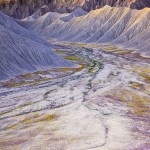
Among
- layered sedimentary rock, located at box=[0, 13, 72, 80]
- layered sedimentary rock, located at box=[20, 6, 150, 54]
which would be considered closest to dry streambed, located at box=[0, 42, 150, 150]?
layered sedimentary rock, located at box=[0, 13, 72, 80]

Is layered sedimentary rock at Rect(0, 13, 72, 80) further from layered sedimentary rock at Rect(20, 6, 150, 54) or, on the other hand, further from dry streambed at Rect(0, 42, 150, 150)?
layered sedimentary rock at Rect(20, 6, 150, 54)

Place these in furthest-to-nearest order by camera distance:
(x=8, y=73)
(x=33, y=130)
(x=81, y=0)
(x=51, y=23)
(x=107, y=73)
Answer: (x=81, y=0)
(x=51, y=23)
(x=107, y=73)
(x=8, y=73)
(x=33, y=130)

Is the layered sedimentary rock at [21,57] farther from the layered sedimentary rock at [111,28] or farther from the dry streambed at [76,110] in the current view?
the layered sedimentary rock at [111,28]

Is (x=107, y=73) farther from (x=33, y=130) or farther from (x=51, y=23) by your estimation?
(x=51, y=23)

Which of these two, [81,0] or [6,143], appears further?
[81,0]

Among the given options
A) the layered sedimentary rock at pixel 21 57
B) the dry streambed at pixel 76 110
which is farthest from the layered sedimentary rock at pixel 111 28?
the dry streambed at pixel 76 110

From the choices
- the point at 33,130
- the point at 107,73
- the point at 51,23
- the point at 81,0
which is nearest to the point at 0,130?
the point at 33,130

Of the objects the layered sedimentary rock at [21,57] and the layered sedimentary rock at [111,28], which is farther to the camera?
the layered sedimentary rock at [111,28]
